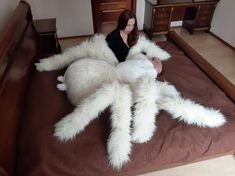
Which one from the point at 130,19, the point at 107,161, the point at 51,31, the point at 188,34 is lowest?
the point at 188,34

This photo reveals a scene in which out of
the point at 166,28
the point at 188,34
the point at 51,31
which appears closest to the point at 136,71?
the point at 51,31

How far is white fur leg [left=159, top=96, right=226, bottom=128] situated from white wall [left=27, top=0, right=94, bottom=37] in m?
2.44

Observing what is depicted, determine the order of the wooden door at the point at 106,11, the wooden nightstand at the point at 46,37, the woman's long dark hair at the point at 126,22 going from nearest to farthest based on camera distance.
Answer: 1. the woman's long dark hair at the point at 126,22
2. the wooden nightstand at the point at 46,37
3. the wooden door at the point at 106,11

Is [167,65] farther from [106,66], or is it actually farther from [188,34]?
[188,34]

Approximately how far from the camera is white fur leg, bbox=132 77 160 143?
122 centimetres

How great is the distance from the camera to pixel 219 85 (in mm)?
1651

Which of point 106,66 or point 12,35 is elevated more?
point 12,35

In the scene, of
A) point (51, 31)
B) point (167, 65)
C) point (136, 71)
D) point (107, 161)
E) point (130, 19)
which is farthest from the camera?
point (51, 31)

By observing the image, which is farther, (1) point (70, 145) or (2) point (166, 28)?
(2) point (166, 28)

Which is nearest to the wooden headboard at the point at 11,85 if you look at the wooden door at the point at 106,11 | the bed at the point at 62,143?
the bed at the point at 62,143

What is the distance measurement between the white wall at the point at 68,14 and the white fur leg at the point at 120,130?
2299 millimetres

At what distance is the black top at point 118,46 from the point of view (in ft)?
5.89

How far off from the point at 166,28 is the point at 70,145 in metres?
2.78

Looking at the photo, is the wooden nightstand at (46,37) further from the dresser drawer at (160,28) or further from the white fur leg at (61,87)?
the dresser drawer at (160,28)
